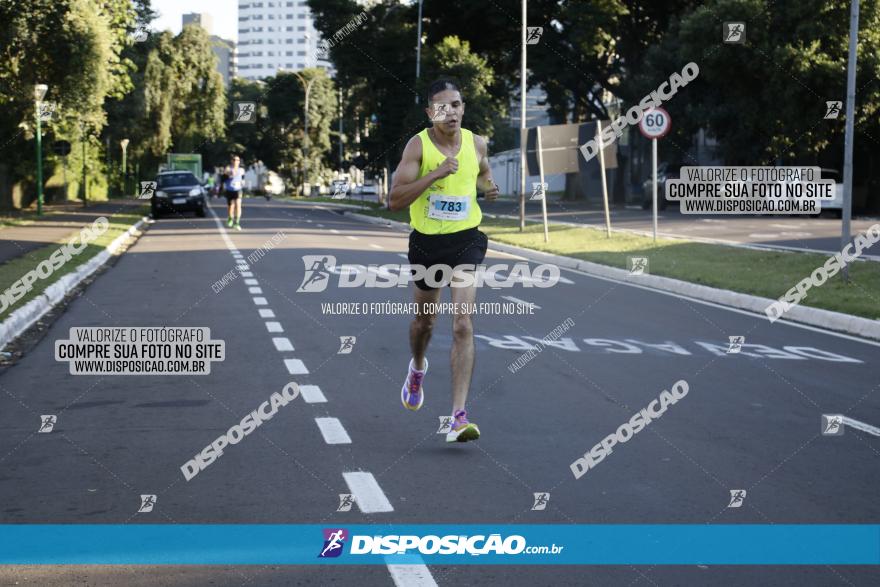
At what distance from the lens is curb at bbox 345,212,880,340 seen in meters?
13.2

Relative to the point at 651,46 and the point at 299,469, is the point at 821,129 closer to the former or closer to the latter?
the point at 651,46

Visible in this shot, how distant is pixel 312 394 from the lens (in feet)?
29.0

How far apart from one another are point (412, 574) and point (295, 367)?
5594mm

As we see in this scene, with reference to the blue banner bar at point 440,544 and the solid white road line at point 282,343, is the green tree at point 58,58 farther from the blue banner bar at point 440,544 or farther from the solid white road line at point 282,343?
the blue banner bar at point 440,544

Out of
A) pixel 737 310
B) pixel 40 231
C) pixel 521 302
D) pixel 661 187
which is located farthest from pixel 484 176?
pixel 661 187

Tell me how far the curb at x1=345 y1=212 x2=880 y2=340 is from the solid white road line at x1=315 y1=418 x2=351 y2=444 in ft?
23.2

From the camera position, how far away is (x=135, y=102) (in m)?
64.4

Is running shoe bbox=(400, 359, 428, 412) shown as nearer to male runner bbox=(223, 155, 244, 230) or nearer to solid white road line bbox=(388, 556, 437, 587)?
solid white road line bbox=(388, 556, 437, 587)

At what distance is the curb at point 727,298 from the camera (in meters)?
13.2

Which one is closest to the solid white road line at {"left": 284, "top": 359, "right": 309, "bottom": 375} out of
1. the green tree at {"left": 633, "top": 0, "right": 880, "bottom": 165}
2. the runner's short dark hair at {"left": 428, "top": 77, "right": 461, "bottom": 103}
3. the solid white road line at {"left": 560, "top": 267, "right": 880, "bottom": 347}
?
the runner's short dark hair at {"left": 428, "top": 77, "right": 461, "bottom": 103}

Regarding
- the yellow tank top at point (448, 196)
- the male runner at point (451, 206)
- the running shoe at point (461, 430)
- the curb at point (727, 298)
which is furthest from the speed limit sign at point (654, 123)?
the running shoe at point (461, 430)

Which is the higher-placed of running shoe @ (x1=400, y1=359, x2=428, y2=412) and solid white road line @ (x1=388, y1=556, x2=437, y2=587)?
running shoe @ (x1=400, y1=359, x2=428, y2=412)

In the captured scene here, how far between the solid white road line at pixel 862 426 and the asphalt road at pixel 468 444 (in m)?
0.09

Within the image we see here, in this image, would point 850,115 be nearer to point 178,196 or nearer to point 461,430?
point 461,430
